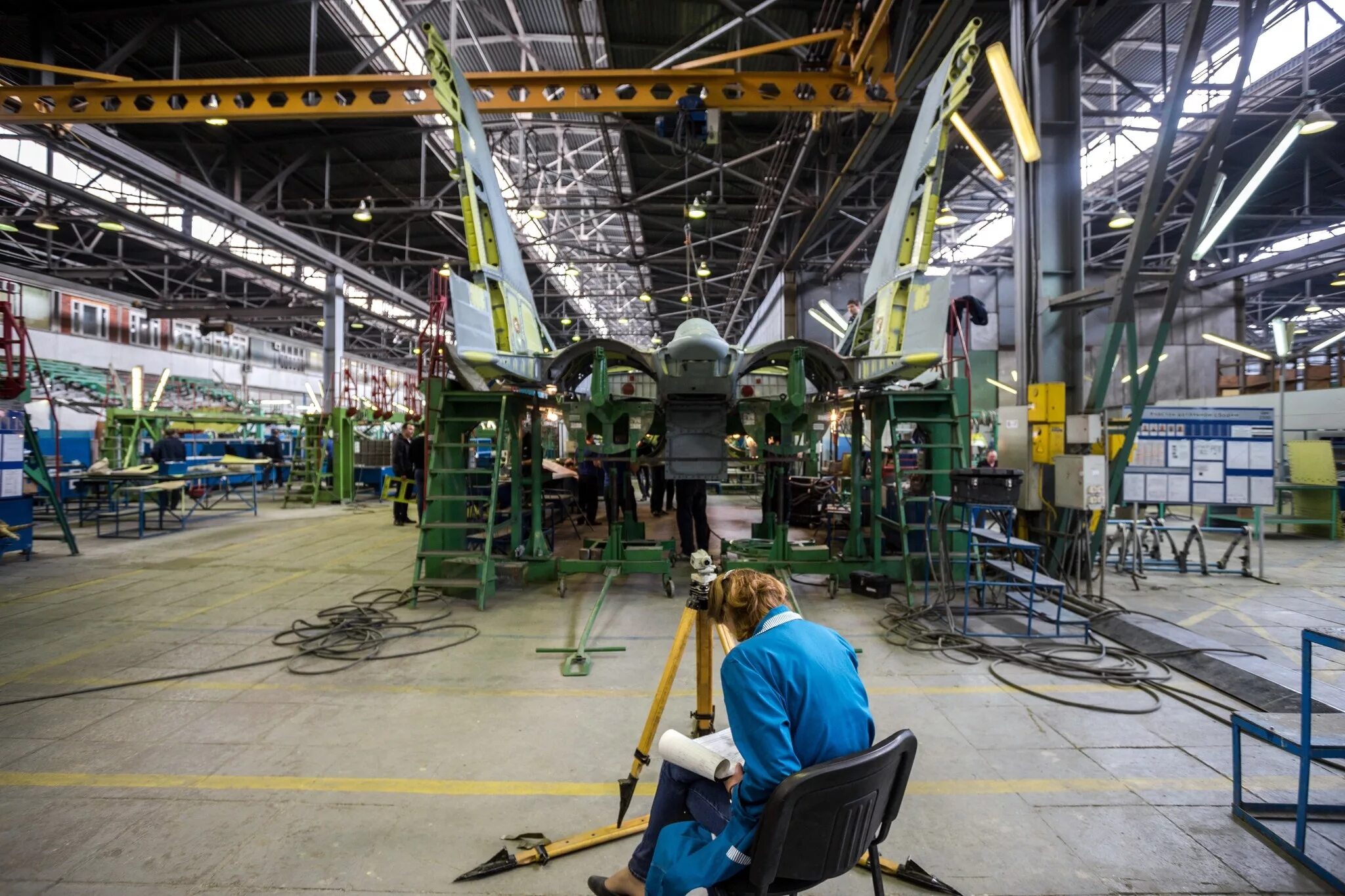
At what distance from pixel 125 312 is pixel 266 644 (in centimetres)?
2782

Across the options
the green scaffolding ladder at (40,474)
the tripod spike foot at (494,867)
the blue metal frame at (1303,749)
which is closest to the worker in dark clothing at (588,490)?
the green scaffolding ladder at (40,474)

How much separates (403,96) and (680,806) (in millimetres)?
11863

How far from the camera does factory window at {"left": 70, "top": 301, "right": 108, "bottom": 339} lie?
843 inches

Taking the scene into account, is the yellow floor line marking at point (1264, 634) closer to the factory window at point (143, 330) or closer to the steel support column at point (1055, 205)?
the steel support column at point (1055, 205)

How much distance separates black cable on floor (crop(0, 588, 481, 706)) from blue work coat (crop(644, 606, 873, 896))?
393cm

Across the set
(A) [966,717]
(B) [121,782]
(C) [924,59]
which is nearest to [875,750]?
(A) [966,717]

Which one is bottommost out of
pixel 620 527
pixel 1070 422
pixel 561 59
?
pixel 620 527

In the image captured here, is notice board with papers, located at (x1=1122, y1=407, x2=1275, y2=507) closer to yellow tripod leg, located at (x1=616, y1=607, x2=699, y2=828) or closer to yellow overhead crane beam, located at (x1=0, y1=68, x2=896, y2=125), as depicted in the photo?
yellow overhead crane beam, located at (x1=0, y1=68, x2=896, y2=125)

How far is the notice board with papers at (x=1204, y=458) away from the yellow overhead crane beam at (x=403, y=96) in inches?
253

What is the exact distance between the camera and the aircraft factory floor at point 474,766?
7.82 feet

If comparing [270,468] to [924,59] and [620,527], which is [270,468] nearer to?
[620,527]

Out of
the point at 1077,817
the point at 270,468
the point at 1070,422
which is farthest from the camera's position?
the point at 270,468

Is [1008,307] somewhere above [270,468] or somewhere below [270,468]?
above

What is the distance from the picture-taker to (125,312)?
23578 mm
